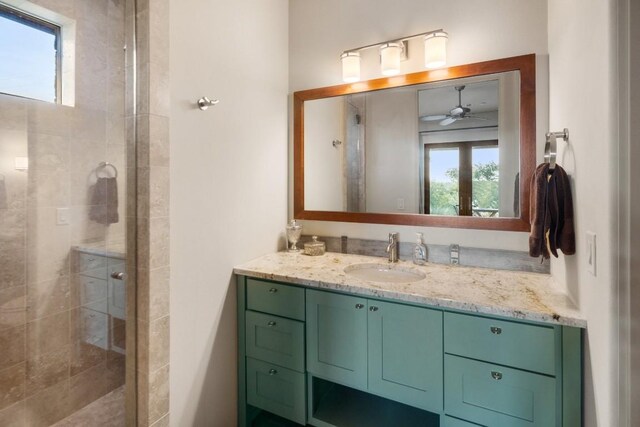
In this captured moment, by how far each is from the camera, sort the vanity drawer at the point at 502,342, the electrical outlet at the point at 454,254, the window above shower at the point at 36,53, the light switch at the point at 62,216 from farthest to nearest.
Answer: the electrical outlet at the point at 454,254, the light switch at the point at 62,216, the window above shower at the point at 36,53, the vanity drawer at the point at 502,342

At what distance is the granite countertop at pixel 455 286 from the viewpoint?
1.12 metres

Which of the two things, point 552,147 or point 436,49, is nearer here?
point 552,147

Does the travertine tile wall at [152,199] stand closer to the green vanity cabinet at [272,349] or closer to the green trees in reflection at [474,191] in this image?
the green vanity cabinet at [272,349]

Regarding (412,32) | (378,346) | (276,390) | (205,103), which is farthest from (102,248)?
(412,32)

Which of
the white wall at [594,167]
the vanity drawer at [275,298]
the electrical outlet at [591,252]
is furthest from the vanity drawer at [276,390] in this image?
the electrical outlet at [591,252]

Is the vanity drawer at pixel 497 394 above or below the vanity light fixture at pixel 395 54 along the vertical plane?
below

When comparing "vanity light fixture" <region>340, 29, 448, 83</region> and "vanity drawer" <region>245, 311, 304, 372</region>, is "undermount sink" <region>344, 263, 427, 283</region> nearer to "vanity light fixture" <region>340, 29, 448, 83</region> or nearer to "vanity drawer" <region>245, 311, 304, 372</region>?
"vanity drawer" <region>245, 311, 304, 372</region>

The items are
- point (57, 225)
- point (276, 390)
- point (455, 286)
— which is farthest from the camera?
point (276, 390)

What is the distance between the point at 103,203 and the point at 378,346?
150 cm

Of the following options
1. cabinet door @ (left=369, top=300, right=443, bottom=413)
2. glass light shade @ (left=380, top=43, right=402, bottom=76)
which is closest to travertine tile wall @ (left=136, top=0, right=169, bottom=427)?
cabinet door @ (left=369, top=300, right=443, bottom=413)

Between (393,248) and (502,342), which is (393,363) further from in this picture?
(393,248)

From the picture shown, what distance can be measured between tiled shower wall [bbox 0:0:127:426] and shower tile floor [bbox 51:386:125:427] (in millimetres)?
35

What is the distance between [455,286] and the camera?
54.6 inches

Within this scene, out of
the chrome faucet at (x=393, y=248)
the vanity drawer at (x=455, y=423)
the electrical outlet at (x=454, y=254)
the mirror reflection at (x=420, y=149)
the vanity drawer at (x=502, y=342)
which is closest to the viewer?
the vanity drawer at (x=502, y=342)
